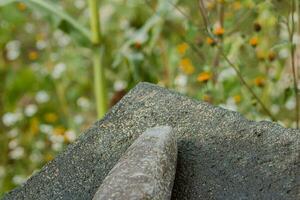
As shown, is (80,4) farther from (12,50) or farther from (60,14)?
(60,14)

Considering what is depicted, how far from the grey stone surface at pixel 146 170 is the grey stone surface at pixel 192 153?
0.09 m

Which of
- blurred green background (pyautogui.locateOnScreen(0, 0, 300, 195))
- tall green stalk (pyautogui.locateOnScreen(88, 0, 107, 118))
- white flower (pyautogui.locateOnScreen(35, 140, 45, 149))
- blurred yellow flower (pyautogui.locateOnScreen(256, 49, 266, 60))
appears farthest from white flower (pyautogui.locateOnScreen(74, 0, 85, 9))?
blurred yellow flower (pyautogui.locateOnScreen(256, 49, 266, 60))

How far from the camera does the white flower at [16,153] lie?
486 centimetres

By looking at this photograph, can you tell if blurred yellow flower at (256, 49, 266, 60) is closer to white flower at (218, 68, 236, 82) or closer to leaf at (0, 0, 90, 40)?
white flower at (218, 68, 236, 82)

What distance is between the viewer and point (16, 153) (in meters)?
4.86

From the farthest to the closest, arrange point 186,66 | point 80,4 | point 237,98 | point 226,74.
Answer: point 80,4, point 186,66, point 237,98, point 226,74

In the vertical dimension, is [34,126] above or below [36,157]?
above

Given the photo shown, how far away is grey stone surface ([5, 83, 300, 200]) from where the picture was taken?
2.07 metres

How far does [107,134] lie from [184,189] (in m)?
0.34

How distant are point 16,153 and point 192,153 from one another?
2.82m

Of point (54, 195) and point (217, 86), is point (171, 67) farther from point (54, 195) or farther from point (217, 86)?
point (54, 195)

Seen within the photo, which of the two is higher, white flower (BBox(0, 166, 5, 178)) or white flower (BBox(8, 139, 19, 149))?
white flower (BBox(8, 139, 19, 149))

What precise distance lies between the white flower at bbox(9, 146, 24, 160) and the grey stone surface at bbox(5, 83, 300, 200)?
8.25ft

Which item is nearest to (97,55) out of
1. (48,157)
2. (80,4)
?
(48,157)
